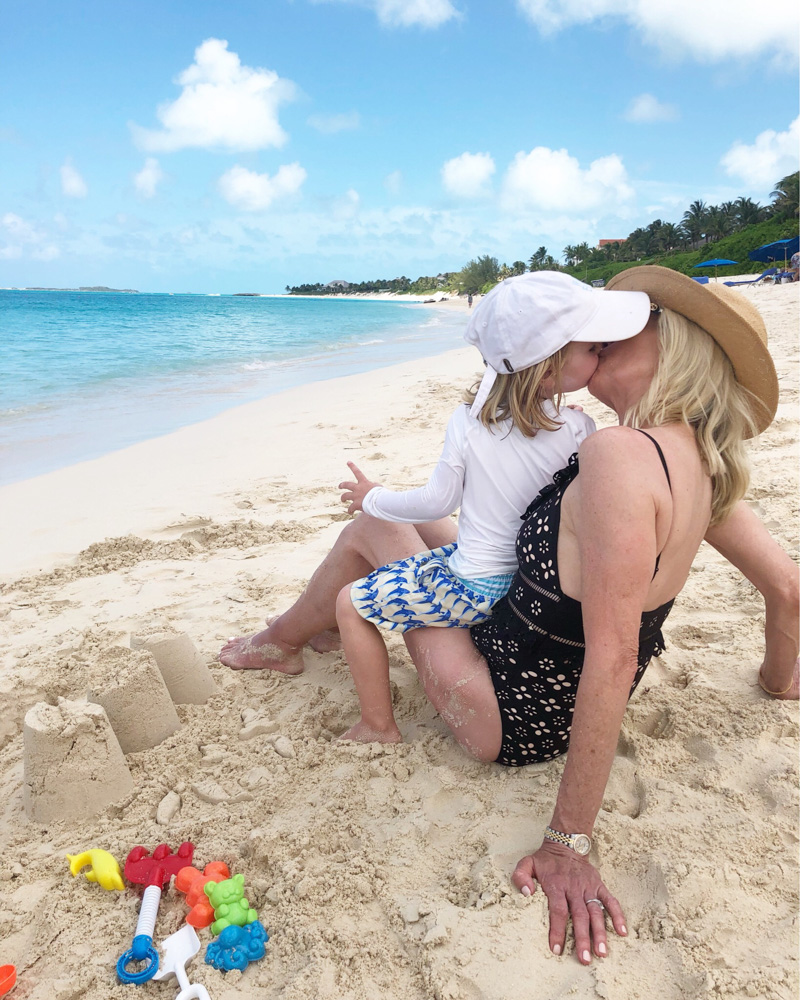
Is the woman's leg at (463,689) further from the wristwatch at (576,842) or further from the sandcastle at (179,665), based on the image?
the sandcastle at (179,665)

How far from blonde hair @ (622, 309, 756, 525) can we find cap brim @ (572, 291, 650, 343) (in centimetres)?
7

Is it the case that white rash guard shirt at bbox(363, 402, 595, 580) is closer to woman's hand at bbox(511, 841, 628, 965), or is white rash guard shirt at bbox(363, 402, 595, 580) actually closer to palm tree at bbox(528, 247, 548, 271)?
woman's hand at bbox(511, 841, 628, 965)

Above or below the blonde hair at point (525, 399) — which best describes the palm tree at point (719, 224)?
above

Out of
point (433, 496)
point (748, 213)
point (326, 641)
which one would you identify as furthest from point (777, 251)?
point (433, 496)

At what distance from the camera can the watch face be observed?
1.73 metres

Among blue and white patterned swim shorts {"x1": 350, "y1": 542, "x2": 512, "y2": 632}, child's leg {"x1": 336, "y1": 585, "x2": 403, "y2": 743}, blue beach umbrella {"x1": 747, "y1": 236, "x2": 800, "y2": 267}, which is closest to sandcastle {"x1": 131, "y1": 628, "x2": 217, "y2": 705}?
child's leg {"x1": 336, "y1": 585, "x2": 403, "y2": 743}

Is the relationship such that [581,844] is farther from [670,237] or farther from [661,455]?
[670,237]

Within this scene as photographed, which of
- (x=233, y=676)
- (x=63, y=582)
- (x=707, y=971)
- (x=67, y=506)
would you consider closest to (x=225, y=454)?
(x=67, y=506)

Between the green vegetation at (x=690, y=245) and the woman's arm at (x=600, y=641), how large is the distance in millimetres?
23251

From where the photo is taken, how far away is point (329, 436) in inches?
289

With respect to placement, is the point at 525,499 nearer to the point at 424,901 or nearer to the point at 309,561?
the point at 424,901

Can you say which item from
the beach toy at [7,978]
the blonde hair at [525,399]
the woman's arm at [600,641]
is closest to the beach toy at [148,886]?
the beach toy at [7,978]

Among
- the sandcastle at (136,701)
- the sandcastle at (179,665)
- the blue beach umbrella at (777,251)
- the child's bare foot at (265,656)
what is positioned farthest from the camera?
the blue beach umbrella at (777,251)

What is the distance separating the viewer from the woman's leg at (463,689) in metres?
2.17
